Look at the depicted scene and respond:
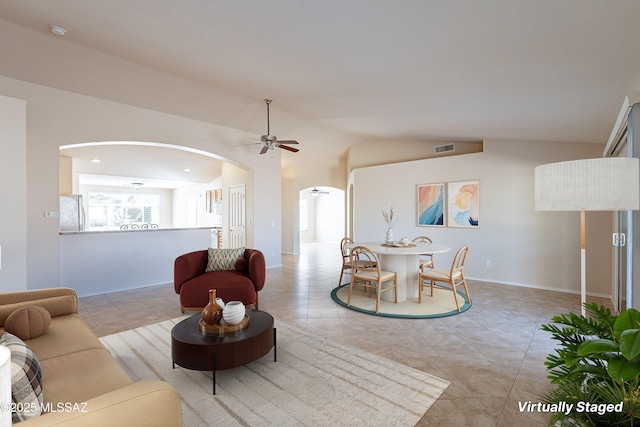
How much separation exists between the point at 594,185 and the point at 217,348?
2486mm

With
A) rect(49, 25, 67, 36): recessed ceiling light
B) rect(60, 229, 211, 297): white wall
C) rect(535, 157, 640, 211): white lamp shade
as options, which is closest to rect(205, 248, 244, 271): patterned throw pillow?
rect(60, 229, 211, 297): white wall

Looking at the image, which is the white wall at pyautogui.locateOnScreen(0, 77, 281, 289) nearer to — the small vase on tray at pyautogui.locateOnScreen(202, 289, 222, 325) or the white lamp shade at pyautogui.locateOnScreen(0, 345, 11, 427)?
the small vase on tray at pyautogui.locateOnScreen(202, 289, 222, 325)

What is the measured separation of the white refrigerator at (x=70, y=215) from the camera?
591 cm

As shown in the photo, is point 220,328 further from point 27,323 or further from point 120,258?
point 120,258

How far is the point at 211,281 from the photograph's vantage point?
387 centimetres

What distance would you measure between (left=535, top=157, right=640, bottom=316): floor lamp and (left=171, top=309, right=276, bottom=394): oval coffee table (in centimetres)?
214

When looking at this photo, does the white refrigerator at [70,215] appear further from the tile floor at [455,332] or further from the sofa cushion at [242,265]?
the sofa cushion at [242,265]

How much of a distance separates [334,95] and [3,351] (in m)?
4.38

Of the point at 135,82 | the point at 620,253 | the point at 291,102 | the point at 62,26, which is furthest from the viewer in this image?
the point at 291,102

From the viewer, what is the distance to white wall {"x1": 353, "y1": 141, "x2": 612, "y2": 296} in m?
4.82

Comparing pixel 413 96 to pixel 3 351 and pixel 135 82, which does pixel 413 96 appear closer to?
pixel 135 82

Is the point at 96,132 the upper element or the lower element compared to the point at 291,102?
lower

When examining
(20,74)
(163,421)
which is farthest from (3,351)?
(20,74)

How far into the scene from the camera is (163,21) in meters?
2.89
